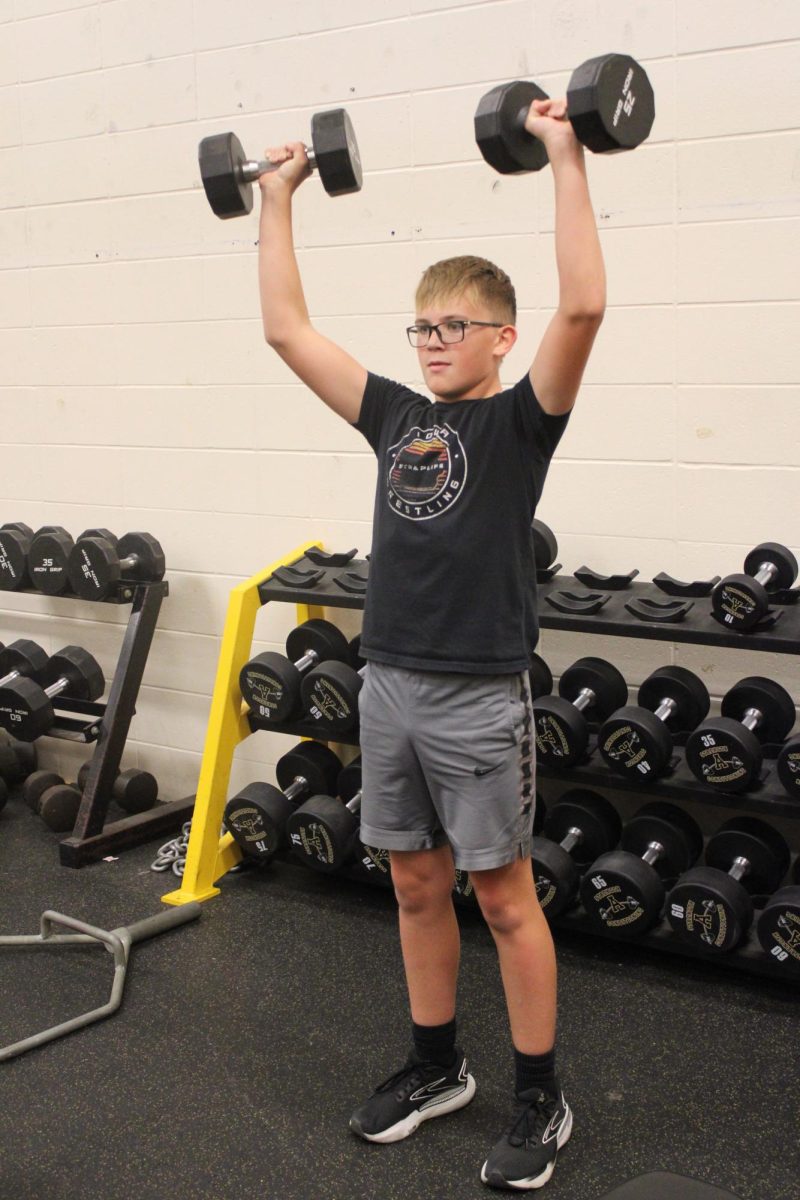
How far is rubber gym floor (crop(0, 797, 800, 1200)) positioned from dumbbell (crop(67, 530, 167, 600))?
0.82 meters

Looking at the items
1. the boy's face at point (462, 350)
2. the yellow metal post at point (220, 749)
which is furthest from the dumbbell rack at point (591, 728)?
the boy's face at point (462, 350)

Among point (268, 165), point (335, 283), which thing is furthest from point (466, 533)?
point (335, 283)

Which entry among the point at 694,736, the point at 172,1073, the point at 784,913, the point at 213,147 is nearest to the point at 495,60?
the point at 213,147

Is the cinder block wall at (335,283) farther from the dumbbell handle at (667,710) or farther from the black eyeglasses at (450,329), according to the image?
the black eyeglasses at (450,329)

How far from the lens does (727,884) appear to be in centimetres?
217

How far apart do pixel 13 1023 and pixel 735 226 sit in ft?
6.74

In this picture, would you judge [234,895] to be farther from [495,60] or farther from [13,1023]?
[495,60]

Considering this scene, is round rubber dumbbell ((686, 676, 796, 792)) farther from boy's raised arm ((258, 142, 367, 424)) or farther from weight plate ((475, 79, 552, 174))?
weight plate ((475, 79, 552, 174))

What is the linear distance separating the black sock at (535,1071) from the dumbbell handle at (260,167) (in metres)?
1.35

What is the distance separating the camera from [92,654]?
343cm

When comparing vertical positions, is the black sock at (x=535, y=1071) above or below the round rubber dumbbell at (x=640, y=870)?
below

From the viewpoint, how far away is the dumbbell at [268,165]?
1.69 metres

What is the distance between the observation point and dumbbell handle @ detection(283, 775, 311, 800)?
2.75 metres

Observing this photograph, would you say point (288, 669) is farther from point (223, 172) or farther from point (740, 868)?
point (223, 172)
